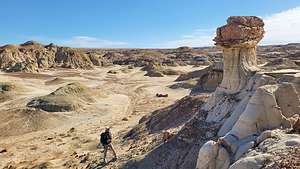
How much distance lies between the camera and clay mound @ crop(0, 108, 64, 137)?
26.3 meters

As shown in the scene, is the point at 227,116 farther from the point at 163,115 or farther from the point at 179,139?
the point at 163,115

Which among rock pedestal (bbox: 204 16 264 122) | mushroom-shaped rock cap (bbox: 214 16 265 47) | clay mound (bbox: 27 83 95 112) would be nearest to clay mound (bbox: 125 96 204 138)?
rock pedestal (bbox: 204 16 264 122)

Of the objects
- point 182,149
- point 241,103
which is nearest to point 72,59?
point 182,149

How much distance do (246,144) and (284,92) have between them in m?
2.56

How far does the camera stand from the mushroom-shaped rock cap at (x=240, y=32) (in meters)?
14.6

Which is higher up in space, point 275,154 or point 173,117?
point 275,154

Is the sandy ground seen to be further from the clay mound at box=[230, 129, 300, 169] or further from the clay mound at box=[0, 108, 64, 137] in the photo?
the clay mound at box=[230, 129, 300, 169]

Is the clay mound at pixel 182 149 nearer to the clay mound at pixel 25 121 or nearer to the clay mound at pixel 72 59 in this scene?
the clay mound at pixel 25 121

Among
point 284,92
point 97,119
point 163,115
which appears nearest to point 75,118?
point 97,119

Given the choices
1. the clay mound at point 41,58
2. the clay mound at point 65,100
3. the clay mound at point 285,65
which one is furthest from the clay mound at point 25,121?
the clay mound at point 41,58

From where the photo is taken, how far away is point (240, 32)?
14.6m

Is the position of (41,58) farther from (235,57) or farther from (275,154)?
(275,154)

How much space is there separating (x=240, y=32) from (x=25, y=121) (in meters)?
17.5

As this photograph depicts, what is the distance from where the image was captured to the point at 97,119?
1151 inches
